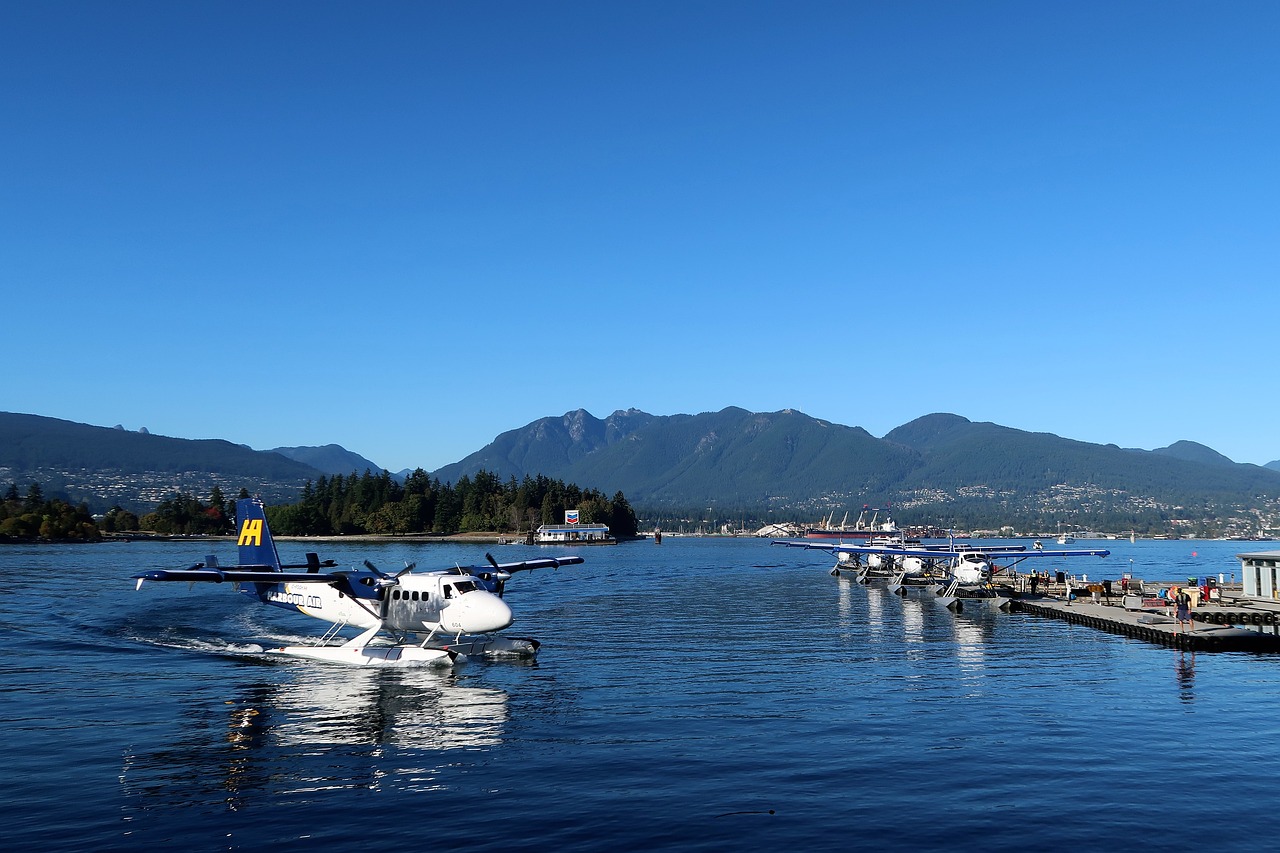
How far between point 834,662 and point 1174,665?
43.4ft

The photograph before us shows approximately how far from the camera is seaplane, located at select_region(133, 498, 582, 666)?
32562 millimetres

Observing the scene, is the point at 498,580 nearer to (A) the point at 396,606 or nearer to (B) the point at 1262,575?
(A) the point at 396,606

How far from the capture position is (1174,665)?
36.2m

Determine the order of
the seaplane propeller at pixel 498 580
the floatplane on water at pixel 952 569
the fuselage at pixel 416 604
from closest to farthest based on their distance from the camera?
the fuselage at pixel 416 604, the seaplane propeller at pixel 498 580, the floatplane on water at pixel 952 569

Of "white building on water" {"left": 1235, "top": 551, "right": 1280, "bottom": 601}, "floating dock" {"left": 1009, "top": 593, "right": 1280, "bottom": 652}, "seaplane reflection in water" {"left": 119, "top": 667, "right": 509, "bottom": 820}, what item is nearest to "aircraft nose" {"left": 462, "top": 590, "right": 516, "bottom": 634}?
"seaplane reflection in water" {"left": 119, "top": 667, "right": 509, "bottom": 820}

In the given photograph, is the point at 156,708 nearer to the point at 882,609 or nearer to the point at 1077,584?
the point at 882,609

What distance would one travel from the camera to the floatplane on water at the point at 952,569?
6644 cm

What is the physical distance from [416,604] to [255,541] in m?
12.3

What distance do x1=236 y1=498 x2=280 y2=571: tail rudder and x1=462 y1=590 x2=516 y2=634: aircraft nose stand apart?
13396mm

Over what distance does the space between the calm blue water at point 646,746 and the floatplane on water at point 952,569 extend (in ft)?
68.6

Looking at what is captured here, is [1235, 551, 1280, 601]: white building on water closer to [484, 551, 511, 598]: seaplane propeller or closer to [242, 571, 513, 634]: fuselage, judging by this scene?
[484, 551, 511, 598]: seaplane propeller

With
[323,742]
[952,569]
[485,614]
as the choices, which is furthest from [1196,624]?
[323,742]

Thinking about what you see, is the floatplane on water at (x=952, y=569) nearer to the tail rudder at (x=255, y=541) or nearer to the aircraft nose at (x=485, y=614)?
the aircraft nose at (x=485, y=614)

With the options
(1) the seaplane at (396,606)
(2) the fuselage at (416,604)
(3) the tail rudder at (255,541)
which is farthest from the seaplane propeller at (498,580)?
(3) the tail rudder at (255,541)
